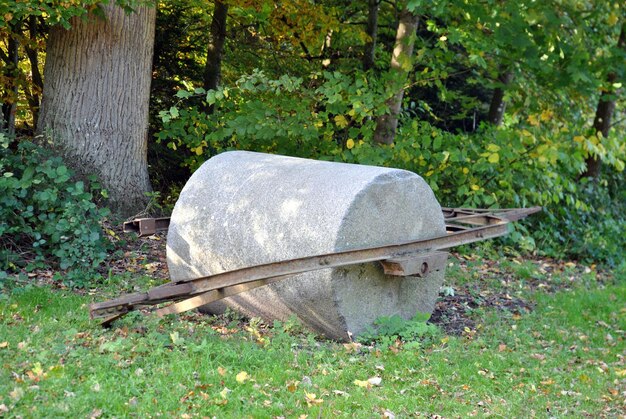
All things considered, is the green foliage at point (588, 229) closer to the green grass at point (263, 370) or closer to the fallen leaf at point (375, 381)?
the green grass at point (263, 370)

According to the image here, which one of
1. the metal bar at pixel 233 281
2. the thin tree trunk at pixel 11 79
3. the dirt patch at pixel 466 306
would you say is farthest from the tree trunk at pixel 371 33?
the metal bar at pixel 233 281

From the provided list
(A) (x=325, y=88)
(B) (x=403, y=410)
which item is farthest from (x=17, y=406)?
(A) (x=325, y=88)

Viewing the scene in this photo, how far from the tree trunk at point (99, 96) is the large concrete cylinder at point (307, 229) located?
8.59 ft

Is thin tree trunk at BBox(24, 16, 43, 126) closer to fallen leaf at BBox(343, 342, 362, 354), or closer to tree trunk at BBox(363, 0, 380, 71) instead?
tree trunk at BBox(363, 0, 380, 71)

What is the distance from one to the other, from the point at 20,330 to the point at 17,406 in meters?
1.53

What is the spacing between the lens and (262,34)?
1265cm

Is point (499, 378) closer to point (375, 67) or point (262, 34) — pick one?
point (375, 67)

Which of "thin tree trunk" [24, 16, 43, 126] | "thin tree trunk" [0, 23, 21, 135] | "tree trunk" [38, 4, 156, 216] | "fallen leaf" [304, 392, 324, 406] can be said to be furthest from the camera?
"thin tree trunk" [24, 16, 43, 126]

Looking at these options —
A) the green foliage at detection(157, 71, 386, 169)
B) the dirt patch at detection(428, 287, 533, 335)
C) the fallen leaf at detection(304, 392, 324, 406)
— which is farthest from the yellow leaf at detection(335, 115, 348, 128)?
the fallen leaf at detection(304, 392, 324, 406)

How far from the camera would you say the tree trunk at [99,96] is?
8859 mm

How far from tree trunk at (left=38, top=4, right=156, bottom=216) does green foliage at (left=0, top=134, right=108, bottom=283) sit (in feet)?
2.79

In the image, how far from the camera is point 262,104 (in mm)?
9672

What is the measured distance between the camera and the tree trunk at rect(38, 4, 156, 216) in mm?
8859

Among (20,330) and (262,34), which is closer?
(20,330)
